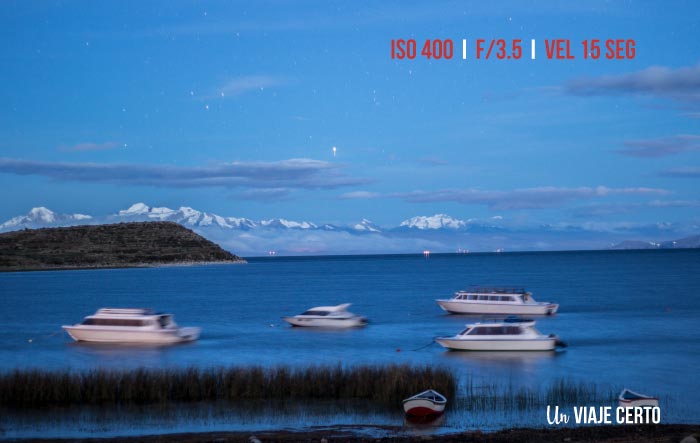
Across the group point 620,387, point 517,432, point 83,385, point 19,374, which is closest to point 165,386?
point 83,385

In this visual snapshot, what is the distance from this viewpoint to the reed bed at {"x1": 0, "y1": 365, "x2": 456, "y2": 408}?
102 feet

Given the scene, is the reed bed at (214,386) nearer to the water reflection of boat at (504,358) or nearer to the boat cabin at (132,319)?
the water reflection of boat at (504,358)

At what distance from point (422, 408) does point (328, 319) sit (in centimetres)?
3797

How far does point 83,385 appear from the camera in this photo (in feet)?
103

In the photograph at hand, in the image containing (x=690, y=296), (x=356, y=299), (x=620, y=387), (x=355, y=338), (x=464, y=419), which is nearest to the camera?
(x=464, y=419)

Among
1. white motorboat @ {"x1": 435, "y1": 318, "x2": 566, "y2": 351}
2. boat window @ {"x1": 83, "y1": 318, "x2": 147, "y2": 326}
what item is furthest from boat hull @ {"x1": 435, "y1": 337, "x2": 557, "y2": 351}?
boat window @ {"x1": 83, "y1": 318, "x2": 147, "y2": 326}

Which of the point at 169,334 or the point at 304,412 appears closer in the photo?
the point at 304,412

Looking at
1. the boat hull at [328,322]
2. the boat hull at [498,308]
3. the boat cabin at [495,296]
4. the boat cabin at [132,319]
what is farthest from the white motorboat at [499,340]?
the boat cabin at [495,296]

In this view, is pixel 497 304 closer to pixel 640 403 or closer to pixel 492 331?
A: pixel 492 331

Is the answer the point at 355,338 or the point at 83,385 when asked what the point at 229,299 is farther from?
the point at 83,385

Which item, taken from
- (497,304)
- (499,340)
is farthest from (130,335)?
(497,304)

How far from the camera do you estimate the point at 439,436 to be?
2488 centimetres

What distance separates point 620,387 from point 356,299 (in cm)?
6823

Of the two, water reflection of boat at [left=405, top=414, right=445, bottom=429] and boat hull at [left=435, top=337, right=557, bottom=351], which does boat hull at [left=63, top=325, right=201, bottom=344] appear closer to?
boat hull at [left=435, top=337, right=557, bottom=351]
